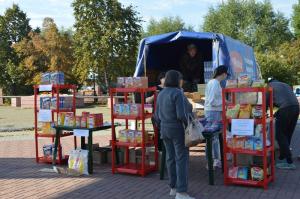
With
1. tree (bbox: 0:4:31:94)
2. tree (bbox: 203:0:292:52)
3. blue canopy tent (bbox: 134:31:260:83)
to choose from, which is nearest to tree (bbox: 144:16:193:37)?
tree (bbox: 203:0:292:52)

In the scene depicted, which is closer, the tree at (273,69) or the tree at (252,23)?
the tree at (273,69)

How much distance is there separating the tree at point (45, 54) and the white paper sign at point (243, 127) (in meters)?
38.1

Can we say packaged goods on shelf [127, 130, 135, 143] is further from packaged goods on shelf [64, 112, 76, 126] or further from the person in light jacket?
the person in light jacket

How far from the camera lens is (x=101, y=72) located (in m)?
42.1

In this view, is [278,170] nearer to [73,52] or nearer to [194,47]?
[194,47]

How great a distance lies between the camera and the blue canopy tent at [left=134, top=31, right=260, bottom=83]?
1006 centimetres

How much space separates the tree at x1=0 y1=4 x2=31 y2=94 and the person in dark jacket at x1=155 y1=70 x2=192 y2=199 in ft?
143

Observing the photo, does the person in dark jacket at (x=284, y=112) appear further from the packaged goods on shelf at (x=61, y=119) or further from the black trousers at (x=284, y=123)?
the packaged goods on shelf at (x=61, y=119)

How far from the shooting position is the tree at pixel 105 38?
134 feet

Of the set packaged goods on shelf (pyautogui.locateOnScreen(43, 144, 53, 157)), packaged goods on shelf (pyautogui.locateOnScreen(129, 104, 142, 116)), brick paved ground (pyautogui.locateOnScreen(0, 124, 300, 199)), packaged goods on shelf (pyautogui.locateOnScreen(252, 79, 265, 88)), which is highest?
packaged goods on shelf (pyautogui.locateOnScreen(252, 79, 265, 88))

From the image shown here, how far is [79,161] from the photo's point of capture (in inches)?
331

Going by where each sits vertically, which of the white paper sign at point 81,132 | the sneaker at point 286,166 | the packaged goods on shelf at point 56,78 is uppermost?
the packaged goods on shelf at point 56,78

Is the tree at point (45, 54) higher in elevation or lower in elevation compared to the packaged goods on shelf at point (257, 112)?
higher

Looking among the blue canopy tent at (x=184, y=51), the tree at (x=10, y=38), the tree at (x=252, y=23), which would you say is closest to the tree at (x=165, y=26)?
the tree at (x=252, y=23)
